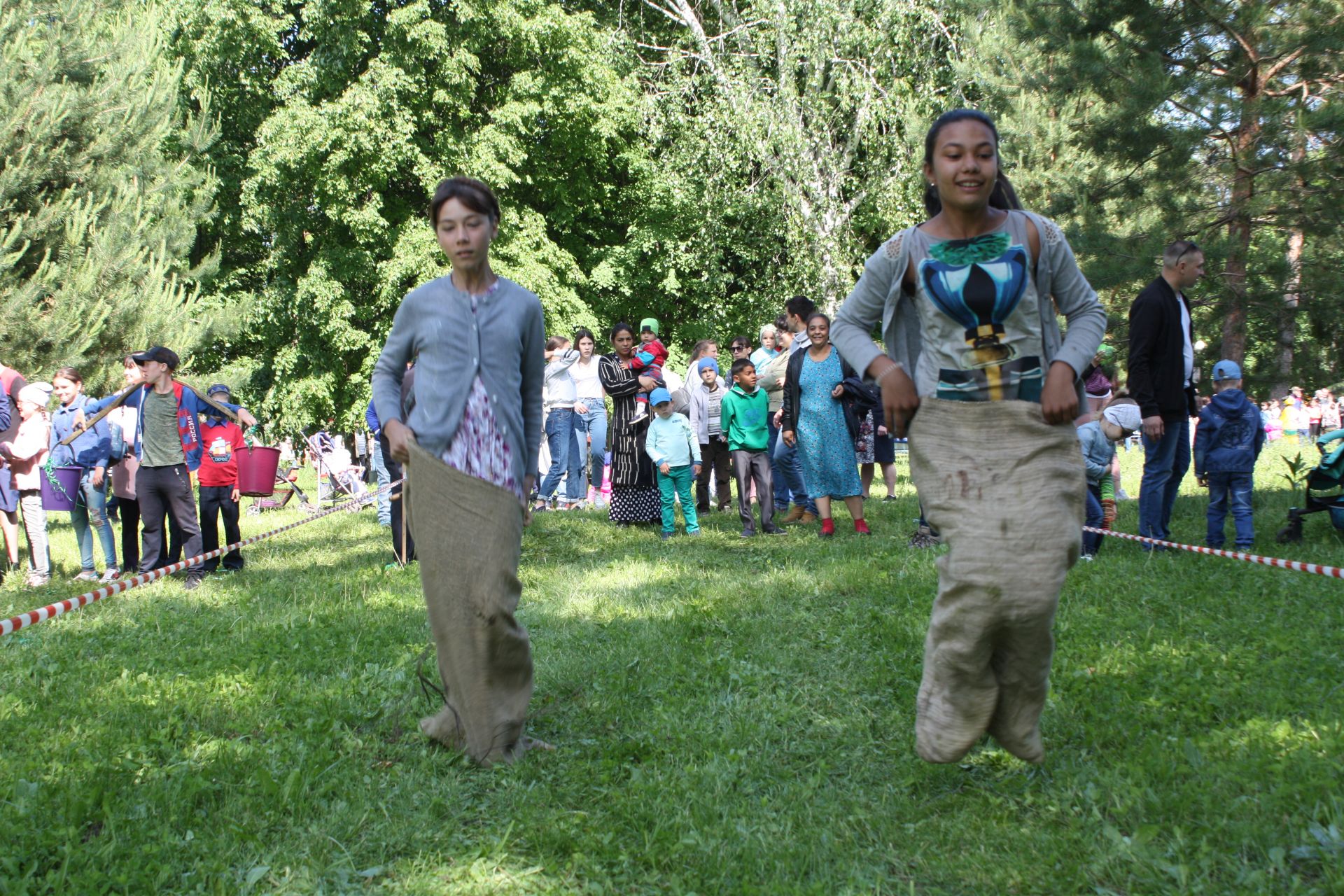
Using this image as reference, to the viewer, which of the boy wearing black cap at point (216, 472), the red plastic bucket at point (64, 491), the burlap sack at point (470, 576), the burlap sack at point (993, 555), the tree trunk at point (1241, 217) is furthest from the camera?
the tree trunk at point (1241, 217)

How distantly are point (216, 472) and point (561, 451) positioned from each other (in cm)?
477

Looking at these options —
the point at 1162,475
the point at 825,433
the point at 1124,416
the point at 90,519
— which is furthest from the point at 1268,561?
the point at 90,519

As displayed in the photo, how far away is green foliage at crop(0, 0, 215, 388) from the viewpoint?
21922 mm

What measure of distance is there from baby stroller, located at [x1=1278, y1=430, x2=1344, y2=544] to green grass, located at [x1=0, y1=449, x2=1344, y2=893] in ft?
6.52

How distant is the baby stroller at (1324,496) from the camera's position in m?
8.99

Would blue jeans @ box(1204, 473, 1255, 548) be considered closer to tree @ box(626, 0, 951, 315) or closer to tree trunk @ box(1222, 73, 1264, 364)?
tree trunk @ box(1222, 73, 1264, 364)

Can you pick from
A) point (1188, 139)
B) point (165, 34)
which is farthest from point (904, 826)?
point (165, 34)

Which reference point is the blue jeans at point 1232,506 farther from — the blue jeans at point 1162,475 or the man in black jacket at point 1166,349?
the man in black jacket at point 1166,349

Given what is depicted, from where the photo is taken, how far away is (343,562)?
33.3 feet

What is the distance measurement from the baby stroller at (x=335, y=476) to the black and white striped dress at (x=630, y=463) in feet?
33.3

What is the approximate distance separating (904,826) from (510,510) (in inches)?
71.8

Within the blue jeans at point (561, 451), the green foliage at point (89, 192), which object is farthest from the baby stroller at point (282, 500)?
the green foliage at point (89, 192)

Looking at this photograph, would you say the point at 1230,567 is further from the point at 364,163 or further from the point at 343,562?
the point at 364,163

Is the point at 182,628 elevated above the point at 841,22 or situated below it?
below
